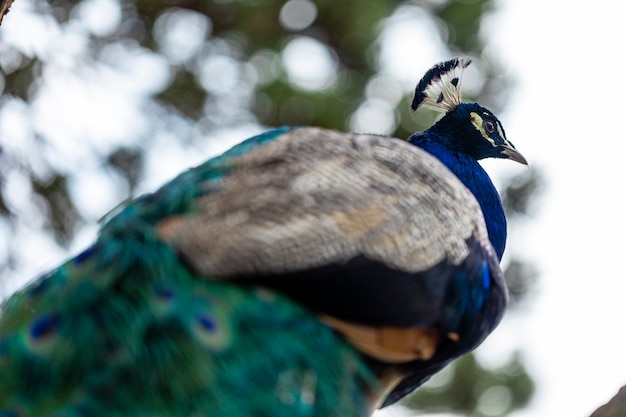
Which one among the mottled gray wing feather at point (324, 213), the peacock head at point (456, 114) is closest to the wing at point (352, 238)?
the mottled gray wing feather at point (324, 213)

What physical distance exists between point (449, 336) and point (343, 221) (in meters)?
0.44

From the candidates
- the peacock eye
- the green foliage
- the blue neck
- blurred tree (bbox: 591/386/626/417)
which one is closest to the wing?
blurred tree (bbox: 591/386/626/417)

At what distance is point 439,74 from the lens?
11.4ft

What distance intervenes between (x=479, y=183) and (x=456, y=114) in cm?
34

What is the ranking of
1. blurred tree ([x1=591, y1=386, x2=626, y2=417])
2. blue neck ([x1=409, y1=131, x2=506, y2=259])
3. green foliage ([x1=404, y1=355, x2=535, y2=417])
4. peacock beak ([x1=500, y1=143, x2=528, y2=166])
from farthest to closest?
green foliage ([x1=404, y1=355, x2=535, y2=417]), peacock beak ([x1=500, y1=143, x2=528, y2=166]), blue neck ([x1=409, y1=131, x2=506, y2=259]), blurred tree ([x1=591, y1=386, x2=626, y2=417])

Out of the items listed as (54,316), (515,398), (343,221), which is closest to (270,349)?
(343,221)

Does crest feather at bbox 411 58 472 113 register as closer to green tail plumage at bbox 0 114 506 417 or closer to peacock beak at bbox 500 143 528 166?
peacock beak at bbox 500 143 528 166

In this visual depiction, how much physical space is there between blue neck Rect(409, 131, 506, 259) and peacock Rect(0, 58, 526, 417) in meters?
0.65

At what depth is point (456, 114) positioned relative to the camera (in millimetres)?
3455

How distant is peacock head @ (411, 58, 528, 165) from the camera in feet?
11.3

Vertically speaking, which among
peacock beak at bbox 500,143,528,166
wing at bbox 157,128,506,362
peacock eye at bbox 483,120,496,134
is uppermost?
wing at bbox 157,128,506,362

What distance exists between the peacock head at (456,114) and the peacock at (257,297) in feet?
3.06

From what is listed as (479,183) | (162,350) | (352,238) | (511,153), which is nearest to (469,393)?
(511,153)

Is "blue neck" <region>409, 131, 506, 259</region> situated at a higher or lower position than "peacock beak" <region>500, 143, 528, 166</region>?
higher
